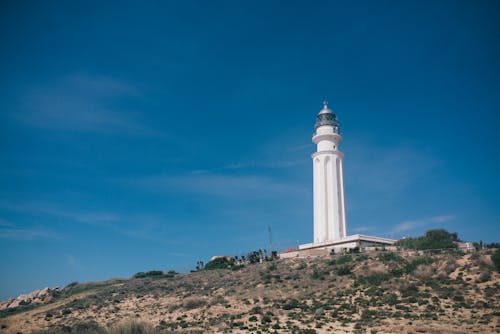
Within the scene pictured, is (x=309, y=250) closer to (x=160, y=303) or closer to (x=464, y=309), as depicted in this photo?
(x=160, y=303)

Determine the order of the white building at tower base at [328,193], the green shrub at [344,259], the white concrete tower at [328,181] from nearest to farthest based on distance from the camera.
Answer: the green shrub at [344,259] < the white building at tower base at [328,193] < the white concrete tower at [328,181]

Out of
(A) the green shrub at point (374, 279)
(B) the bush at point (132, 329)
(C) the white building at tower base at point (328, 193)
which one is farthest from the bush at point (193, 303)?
(C) the white building at tower base at point (328, 193)

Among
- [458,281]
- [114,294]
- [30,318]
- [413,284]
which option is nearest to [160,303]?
[114,294]

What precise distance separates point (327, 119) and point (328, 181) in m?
11.2

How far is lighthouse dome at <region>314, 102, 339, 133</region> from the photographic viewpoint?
239 ft

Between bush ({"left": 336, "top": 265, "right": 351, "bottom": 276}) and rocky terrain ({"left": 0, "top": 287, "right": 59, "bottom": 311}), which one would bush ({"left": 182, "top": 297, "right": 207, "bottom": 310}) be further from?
rocky terrain ({"left": 0, "top": 287, "right": 59, "bottom": 311})

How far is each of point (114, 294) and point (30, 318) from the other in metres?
11.1

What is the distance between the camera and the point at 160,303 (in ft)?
164

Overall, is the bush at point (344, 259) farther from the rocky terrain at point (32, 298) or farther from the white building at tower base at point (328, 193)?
the rocky terrain at point (32, 298)

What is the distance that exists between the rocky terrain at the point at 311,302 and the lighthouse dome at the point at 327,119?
25426 millimetres

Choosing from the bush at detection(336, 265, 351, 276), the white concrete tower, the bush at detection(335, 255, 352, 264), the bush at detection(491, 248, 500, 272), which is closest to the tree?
the white concrete tower

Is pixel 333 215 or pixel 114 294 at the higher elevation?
pixel 333 215

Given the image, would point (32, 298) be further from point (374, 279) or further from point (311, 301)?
point (374, 279)

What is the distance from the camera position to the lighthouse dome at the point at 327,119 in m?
72.8
